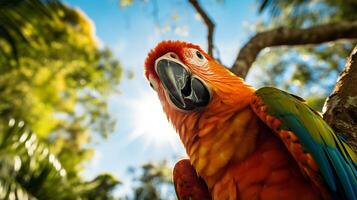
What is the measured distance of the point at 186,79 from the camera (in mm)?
1898

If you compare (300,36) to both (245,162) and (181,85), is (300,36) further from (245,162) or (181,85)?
(245,162)

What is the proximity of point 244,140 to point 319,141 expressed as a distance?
0.30 m

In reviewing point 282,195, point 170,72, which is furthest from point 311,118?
point 170,72

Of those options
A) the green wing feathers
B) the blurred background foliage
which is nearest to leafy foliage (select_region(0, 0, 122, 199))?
the blurred background foliage

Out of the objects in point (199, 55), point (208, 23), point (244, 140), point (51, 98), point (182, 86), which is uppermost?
point (51, 98)

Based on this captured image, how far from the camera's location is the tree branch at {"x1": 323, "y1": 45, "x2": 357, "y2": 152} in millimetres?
1518

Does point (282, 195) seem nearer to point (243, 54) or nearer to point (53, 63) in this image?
point (243, 54)

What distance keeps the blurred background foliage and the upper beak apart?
4.49 ft

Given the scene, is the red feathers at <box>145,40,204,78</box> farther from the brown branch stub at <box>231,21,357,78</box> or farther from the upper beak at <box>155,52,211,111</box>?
the brown branch stub at <box>231,21,357,78</box>

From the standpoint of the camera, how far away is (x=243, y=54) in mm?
2236

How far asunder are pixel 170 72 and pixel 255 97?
0.46 meters

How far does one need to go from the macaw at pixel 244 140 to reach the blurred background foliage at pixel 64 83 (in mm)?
1390

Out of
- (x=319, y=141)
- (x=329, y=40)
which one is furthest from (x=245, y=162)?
(x=329, y=40)

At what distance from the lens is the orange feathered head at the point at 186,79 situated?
5.99 feet
